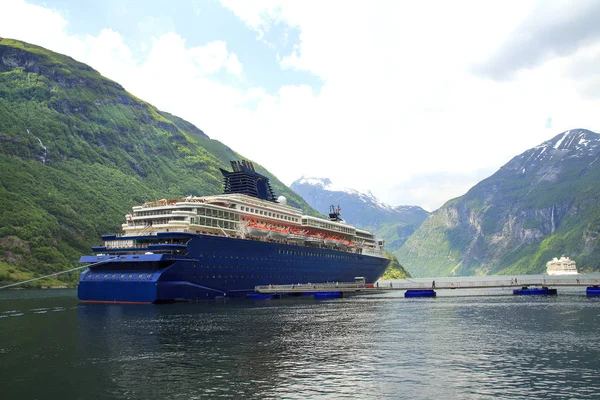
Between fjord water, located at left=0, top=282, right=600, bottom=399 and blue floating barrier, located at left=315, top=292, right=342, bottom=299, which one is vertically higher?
fjord water, located at left=0, top=282, right=600, bottom=399

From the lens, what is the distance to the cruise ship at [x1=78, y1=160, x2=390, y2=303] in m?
68.6

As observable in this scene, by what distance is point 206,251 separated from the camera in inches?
2835

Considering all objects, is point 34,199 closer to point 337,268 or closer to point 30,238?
point 30,238

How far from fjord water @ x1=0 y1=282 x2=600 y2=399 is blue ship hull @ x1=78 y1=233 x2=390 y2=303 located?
38.3 ft

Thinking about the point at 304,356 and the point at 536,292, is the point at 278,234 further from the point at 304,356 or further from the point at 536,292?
the point at 304,356

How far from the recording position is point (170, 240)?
71750 millimetres

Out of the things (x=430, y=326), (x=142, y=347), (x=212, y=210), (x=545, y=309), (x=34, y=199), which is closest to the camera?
(x=142, y=347)

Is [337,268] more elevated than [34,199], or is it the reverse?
[34,199]

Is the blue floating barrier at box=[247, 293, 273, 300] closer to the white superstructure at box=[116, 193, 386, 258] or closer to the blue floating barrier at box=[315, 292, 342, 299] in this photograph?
the white superstructure at box=[116, 193, 386, 258]

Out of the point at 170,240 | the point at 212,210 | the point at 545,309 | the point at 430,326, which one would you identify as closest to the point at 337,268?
the point at 212,210

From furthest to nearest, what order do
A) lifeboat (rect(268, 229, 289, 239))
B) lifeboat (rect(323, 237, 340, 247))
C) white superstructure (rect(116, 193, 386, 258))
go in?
lifeboat (rect(323, 237, 340, 247)) < lifeboat (rect(268, 229, 289, 239)) < white superstructure (rect(116, 193, 386, 258))

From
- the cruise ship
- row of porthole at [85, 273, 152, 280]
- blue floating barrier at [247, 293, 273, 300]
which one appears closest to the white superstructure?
the cruise ship

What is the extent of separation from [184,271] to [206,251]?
184 inches

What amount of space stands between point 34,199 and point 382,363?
181 m
